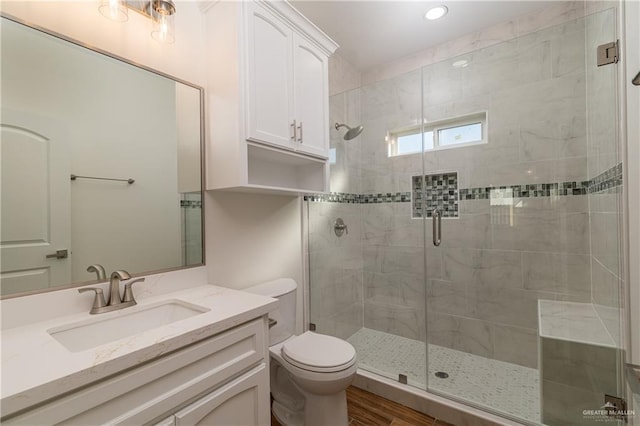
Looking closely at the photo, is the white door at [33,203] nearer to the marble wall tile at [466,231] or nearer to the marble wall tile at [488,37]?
the marble wall tile at [466,231]

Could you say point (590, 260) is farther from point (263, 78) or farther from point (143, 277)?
point (143, 277)

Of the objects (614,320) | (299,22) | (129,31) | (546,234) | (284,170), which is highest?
(299,22)

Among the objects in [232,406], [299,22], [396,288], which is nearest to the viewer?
[232,406]

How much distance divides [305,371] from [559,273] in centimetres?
185

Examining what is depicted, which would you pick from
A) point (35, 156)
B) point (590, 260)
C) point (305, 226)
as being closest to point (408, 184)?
point (305, 226)

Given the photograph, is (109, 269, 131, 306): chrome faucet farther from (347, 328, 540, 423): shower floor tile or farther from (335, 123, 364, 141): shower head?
(335, 123, 364, 141): shower head

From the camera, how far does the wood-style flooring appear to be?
63.7 inches

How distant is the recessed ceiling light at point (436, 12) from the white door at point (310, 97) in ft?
2.88

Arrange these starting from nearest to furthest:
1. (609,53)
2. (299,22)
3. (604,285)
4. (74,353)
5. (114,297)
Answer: (74,353), (114,297), (609,53), (604,285), (299,22)

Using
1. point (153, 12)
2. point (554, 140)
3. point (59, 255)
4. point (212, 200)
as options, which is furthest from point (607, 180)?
point (59, 255)

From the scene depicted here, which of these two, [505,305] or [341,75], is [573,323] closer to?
[505,305]

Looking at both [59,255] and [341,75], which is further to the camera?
[341,75]

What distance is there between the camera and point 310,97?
5.57 ft

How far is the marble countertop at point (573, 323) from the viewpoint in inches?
54.3
